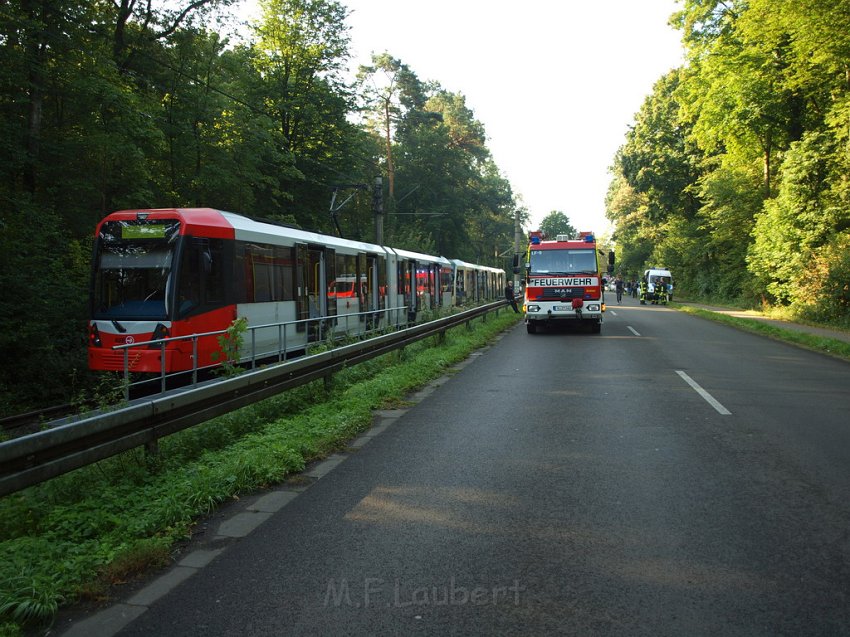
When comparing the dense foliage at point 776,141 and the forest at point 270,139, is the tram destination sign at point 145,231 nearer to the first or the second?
the forest at point 270,139

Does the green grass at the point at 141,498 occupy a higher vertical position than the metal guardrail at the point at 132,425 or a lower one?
lower

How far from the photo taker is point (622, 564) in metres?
3.82

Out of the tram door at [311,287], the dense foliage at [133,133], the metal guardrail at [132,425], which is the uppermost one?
the dense foliage at [133,133]

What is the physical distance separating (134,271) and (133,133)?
317 inches

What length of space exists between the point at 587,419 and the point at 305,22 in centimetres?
3209

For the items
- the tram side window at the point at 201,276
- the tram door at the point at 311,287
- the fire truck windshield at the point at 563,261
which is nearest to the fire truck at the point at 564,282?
the fire truck windshield at the point at 563,261

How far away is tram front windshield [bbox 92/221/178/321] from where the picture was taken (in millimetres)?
11656

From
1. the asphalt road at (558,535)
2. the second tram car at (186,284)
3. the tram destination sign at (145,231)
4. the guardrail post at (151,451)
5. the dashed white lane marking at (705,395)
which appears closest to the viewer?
the asphalt road at (558,535)

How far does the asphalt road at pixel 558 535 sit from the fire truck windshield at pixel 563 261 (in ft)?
38.5

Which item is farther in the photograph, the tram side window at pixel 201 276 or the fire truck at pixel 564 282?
the fire truck at pixel 564 282

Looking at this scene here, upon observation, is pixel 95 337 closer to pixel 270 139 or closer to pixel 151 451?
pixel 151 451

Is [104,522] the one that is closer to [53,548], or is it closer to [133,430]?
[53,548]

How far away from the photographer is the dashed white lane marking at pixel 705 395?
8407 mm

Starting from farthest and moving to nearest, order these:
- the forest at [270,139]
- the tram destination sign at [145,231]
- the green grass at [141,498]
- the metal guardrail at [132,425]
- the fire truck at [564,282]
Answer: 1. the fire truck at [564,282]
2. the forest at [270,139]
3. the tram destination sign at [145,231]
4. the metal guardrail at [132,425]
5. the green grass at [141,498]
